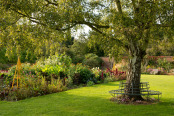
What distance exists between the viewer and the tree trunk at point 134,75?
6941 mm

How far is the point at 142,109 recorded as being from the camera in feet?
19.5

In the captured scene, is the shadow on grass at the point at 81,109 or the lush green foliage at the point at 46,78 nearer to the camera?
the shadow on grass at the point at 81,109

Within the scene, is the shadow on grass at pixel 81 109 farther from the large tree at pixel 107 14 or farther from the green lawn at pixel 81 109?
the large tree at pixel 107 14

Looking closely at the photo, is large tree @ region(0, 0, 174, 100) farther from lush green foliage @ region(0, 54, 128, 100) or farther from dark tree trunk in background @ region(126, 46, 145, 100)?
lush green foliage @ region(0, 54, 128, 100)

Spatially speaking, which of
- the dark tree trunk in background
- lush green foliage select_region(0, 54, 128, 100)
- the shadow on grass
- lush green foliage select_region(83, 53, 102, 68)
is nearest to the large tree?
the dark tree trunk in background

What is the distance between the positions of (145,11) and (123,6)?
1.85m

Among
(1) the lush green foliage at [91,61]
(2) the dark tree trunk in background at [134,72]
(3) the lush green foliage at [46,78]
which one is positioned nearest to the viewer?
(2) the dark tree trunk in background at [134,72]

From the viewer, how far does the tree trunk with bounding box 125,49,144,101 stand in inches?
273

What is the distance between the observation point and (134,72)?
699cm

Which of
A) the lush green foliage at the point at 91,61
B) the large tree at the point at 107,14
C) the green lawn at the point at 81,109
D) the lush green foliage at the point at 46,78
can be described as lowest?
the green lawn at the point at 81,109

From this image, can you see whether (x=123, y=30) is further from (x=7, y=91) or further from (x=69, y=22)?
(x=7, y=91)

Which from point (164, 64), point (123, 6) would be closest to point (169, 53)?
point (164, 64)

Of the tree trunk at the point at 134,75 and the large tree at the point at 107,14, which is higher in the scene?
the large tree at the point at 107,14

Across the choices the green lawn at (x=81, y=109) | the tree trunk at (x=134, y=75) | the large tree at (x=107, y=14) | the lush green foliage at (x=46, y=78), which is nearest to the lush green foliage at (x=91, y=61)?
the lush green foliage at (x=46, y=78)
